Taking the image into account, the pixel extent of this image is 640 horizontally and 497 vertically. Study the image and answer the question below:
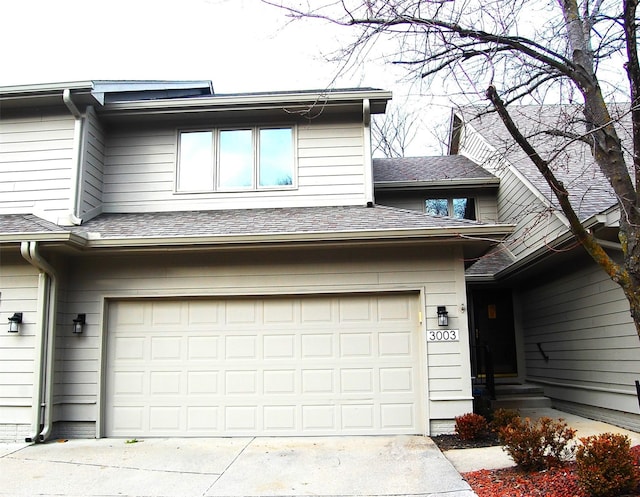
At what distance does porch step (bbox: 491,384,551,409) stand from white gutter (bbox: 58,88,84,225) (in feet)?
23.5

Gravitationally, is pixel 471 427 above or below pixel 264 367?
below

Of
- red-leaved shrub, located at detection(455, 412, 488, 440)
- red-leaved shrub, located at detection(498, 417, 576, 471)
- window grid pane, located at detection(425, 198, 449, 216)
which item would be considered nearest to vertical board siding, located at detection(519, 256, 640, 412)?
red-leaved shrub, located at detection(455, 412, 488, 440)

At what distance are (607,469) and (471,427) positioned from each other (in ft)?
8.01

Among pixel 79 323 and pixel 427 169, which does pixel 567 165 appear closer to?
pixel 427 169

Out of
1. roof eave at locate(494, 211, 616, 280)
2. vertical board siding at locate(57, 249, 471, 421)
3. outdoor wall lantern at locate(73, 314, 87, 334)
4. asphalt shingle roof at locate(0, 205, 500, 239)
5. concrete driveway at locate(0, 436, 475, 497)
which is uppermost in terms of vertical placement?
asphalt shingle roof at locate(0, 205, 500, 239)

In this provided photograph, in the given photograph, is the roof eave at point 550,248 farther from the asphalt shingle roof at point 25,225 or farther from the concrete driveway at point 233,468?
the asphalt shingle roof at point 25,225

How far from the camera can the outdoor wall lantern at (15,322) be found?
7.27 m

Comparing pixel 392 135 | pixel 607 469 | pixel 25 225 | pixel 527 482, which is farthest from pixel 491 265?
pixel 392 135

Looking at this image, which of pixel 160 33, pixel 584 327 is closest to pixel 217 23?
pixel 160 33

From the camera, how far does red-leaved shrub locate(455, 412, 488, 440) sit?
665cm

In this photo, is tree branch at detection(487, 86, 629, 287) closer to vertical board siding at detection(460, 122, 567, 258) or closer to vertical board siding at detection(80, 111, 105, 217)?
vertical board siding at detection(460, 122, 567, 258)

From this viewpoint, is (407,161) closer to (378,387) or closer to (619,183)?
(378,387)

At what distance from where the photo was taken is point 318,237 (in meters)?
7.15

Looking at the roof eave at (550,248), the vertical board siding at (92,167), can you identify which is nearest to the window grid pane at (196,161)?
the vertical board siding at (92,167)
